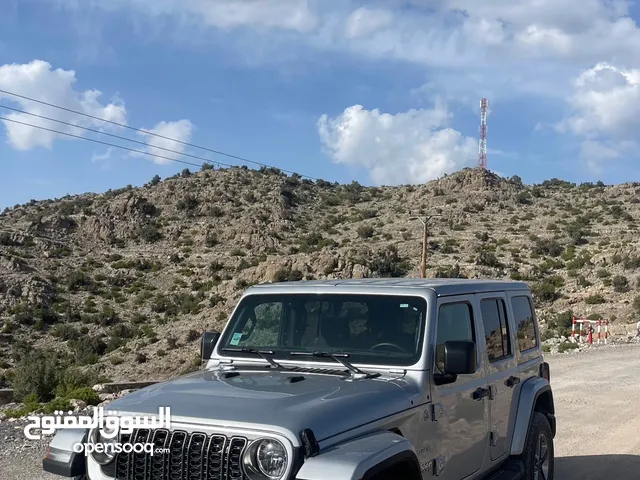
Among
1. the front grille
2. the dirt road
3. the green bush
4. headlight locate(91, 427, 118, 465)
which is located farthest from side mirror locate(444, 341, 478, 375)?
the green bush

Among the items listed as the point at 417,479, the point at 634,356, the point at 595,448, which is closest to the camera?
the point at 417,479

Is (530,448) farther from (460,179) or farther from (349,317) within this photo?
(460,179)

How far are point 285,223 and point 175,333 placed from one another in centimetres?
2226

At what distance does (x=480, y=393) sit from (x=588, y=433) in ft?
18.7

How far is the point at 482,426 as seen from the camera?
5.56m

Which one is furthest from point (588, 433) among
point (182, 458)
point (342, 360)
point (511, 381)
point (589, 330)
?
point (589, 330)

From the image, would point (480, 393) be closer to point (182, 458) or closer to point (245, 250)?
point (182, 458)

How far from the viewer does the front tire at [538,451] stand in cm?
647

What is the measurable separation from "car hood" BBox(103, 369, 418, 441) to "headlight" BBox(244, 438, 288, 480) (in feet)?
0.29

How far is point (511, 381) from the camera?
20.6 ft

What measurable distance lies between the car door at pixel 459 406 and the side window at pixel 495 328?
0.28 metres

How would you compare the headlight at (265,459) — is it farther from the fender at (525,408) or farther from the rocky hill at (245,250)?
the rocky hill at (245,250)

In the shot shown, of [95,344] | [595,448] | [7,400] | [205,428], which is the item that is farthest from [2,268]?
[205,428]

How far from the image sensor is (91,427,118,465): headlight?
409 cm
